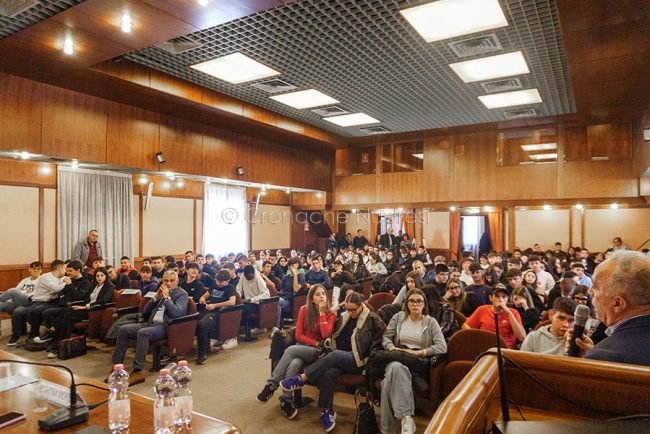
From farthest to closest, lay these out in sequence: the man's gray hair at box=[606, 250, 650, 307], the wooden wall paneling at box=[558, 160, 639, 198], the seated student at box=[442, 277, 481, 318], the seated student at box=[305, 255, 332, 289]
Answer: the wooden wall paneling at box=[558, 160, 639, 198] → the seated student at box=[305, 255, 332, 289] → the seated student at box=[442, 277, 481, 318] → the man's gray hair at box=[606, 250, 650, 307]

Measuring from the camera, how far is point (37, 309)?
20.6ft

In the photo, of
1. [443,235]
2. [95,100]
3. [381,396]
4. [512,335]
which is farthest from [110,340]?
[443,235]

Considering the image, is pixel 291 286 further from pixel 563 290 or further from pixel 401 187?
pixel 401 187

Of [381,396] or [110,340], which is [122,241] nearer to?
[110,340]

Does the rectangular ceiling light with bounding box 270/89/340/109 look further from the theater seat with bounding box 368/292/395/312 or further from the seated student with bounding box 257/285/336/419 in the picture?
the seated student with bounding box 257/285/336/419

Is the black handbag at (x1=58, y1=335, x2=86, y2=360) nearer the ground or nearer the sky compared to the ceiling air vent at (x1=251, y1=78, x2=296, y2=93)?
nearer the ground

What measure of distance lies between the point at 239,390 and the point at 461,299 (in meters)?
2.79

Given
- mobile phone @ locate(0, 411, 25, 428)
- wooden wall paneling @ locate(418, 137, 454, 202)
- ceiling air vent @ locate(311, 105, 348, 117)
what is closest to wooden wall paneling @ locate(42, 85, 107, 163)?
ceiling air vent @ locate(311, 105, 348, 117)

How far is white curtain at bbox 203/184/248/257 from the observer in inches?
449

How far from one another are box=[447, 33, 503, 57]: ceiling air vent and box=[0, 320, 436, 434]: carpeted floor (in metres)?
4.34

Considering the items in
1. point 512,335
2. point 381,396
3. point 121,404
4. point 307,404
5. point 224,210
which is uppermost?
point 224,210

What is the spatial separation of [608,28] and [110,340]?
23.8 feet

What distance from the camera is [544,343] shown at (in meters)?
3.25

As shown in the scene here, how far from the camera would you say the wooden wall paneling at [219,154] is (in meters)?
8.95
